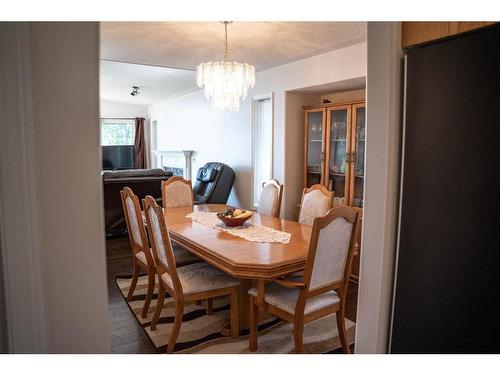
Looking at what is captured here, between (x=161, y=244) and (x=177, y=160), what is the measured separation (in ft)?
19.4

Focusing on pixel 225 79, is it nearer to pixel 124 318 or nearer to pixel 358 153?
pixel 358 153

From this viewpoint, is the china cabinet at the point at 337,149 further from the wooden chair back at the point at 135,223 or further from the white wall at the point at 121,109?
the white wall at the point at 121,109

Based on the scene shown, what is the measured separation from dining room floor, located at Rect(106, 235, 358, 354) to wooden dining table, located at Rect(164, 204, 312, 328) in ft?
2.20

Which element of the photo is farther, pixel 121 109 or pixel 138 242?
pixel 121 109

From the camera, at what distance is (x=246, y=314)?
258 cm

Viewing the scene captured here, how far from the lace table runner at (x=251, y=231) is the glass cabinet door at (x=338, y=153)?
1415 millimetres

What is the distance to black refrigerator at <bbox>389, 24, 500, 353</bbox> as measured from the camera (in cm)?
98

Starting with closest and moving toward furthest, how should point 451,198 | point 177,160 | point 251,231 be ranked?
point 451,198 → point 251,231 → point 177,160

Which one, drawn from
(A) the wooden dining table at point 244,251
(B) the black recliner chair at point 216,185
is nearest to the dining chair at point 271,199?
(A) the wooden dining table at point 244,251

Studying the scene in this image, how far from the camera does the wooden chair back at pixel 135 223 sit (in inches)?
104

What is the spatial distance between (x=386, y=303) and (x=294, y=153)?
3.48 meters

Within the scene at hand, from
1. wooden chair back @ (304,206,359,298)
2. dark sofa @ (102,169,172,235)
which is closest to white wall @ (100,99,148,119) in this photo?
dark sofa @ (102,169,172,235)

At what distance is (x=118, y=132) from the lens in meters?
9.60

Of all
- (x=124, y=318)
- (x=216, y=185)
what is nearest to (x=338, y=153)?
(x=216, y=185)
